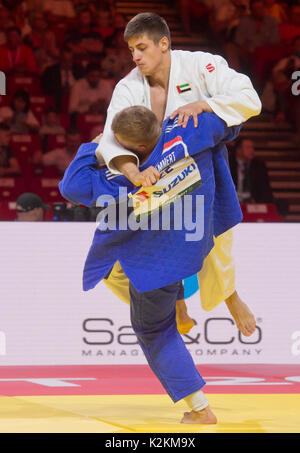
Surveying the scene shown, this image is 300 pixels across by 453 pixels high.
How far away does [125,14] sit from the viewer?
1145 cm

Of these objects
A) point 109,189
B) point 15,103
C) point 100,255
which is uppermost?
point 15,103

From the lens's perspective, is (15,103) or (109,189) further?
(15,103)

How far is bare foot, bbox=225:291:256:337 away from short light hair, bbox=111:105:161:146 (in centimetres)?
97

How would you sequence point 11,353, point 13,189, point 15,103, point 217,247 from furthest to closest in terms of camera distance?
1. point 15,103
2. point 13,189
3. point 11,353
4. point 217,247

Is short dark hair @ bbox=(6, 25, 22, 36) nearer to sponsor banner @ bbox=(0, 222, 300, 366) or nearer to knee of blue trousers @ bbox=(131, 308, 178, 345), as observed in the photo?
sponsor banner @ bbox=(0, 222, 300, 366)

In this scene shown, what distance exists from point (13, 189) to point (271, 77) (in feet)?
12.2

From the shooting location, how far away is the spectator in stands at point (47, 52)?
968 centimetres

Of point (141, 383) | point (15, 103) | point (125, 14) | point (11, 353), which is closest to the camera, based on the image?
point (141, 383)

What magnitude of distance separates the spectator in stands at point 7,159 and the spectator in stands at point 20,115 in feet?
0.76

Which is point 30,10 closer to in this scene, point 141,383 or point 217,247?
point 141,383

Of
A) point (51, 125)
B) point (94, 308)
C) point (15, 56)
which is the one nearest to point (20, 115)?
point (51, 125)

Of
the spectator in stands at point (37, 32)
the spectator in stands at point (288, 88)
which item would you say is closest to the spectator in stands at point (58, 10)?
the spectator in stands at point (37, 32)

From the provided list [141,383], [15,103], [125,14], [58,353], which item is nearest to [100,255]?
[141,383]

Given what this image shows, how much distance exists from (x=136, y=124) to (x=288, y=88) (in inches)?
283
